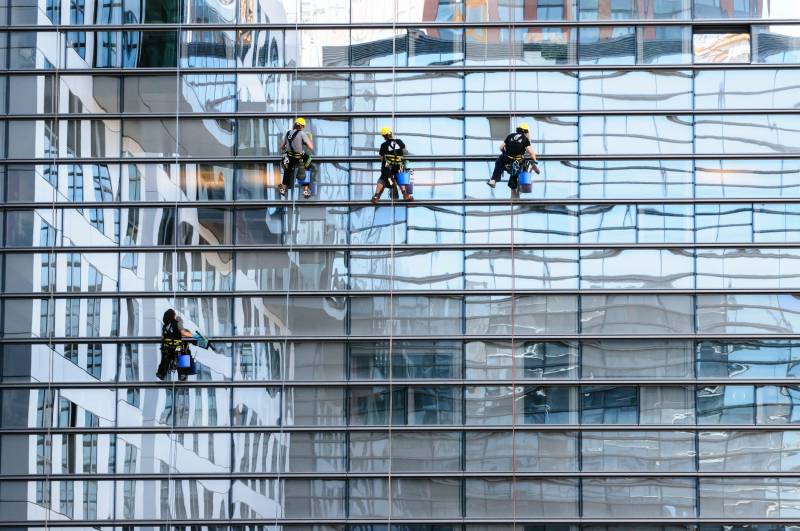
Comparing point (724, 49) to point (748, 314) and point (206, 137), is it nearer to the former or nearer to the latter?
point (748, 314)

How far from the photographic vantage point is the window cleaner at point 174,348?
27000 mm

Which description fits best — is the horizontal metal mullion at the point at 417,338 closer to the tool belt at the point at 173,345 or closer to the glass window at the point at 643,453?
the tool belt at the point at 173,345

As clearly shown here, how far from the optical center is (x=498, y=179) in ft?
90.4

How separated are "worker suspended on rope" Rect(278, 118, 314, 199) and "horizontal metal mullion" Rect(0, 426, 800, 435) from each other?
5.27 metres

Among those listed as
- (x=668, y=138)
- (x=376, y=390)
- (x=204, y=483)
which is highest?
(x=668, y=138)

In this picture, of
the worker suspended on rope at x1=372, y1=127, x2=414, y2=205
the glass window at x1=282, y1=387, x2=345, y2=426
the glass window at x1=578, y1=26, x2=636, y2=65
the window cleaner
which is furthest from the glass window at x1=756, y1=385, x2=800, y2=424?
the window cleaner

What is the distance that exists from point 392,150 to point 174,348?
639cm

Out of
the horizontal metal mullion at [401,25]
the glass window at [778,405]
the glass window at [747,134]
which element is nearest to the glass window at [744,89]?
the glass window at [747,134]

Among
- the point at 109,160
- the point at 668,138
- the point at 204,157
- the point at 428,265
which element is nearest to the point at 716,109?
the point at 668,138

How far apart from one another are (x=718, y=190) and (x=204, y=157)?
11601 millimetres

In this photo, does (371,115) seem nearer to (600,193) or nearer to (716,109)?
(600,193)

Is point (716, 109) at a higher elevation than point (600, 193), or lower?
higher

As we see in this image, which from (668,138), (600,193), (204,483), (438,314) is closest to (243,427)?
(204,483)

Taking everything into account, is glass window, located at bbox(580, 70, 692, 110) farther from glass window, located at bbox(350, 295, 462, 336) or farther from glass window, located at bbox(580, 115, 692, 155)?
glass window, located at bbox(350, 295, 462, 336)
